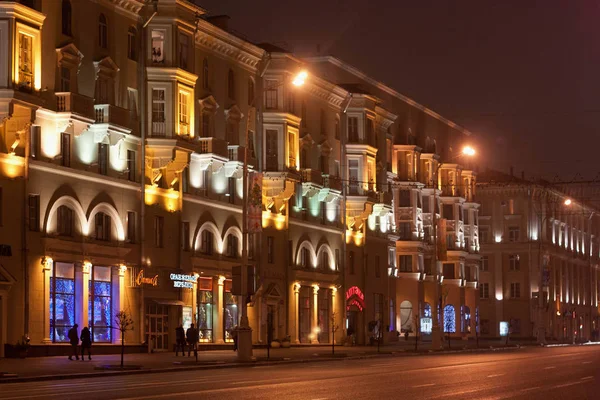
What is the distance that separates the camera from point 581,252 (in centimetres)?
16662

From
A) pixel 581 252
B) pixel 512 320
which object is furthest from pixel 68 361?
pixel 581 252

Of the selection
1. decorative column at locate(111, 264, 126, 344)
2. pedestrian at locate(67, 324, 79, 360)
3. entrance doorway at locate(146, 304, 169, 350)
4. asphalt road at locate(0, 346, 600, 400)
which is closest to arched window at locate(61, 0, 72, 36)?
decorative column at locate(111, 264, 126, 344)

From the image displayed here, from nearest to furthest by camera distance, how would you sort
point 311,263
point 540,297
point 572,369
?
point 572,369, point 311,263, point 540,297

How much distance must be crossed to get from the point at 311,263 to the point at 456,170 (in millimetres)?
41045

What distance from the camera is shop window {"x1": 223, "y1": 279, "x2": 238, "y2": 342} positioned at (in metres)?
72.1

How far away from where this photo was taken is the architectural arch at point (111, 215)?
193 ft

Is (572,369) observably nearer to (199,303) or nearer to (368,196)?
(199,303)

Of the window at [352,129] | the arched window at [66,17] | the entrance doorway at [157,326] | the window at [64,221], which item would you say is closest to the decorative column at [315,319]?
the window at [352,129]

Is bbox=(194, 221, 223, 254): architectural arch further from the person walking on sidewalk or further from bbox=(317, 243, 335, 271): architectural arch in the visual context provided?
the person walking on sidewalk

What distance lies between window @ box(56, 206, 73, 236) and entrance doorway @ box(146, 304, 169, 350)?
25.7 ft

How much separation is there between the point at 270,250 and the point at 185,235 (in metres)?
11.0

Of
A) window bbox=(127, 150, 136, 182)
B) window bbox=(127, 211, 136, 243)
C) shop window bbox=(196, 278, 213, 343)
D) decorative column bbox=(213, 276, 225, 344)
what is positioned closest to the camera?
window bbox=(127, 211, 136, 243)

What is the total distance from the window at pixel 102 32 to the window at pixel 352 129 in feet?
107

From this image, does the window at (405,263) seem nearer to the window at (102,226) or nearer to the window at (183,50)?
the window at (183,50)
